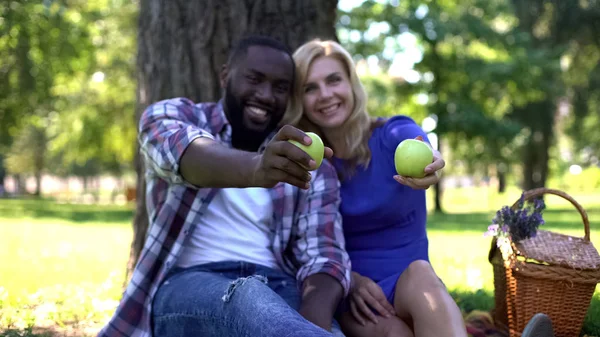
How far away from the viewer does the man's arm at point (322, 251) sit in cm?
281

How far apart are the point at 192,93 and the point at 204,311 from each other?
6.89ft

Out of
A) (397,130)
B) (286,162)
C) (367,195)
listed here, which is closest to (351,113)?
(397,130)

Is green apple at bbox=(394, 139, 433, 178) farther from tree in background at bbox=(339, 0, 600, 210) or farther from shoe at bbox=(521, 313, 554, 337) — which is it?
tree in background at bbox=(339, 0, 600, 210)

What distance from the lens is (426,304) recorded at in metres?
2.73

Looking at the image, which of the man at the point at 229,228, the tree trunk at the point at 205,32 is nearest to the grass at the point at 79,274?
A: the man at the point at 229,228

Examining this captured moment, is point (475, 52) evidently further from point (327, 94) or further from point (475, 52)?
point (327, 94)

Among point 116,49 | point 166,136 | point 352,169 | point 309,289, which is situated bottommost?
point 309,289

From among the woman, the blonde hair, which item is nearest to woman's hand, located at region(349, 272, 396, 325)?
the woman

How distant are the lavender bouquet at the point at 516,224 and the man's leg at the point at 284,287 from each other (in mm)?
1124

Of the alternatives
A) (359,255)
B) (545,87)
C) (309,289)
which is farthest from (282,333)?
(545,87)

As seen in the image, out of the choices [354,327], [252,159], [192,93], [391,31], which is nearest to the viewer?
[252,159]

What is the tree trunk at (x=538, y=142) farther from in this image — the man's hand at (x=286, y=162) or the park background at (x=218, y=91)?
the man's hand at (x=286, y=162)

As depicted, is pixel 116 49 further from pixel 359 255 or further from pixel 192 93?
pixel 359 255

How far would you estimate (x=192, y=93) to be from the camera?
167 inches
